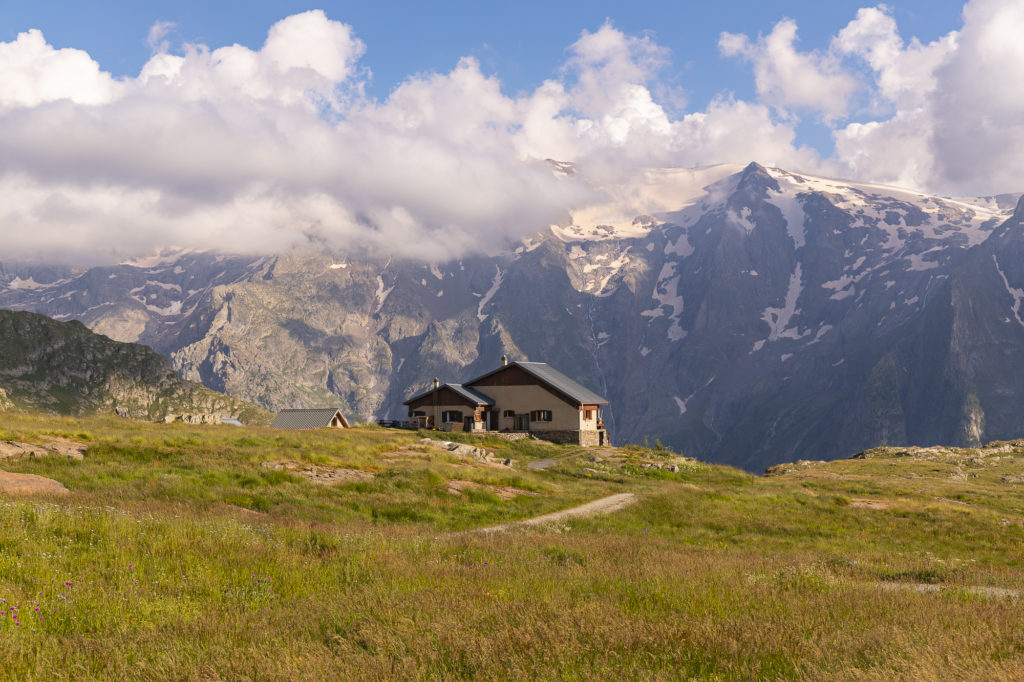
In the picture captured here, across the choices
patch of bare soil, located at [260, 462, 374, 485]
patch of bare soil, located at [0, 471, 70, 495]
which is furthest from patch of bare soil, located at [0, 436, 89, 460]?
patch of bare soil, located at [0, 471, 70, 495]

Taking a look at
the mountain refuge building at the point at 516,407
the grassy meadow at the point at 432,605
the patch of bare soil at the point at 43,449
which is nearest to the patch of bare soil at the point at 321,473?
the grassy meadow at the point at 432,605

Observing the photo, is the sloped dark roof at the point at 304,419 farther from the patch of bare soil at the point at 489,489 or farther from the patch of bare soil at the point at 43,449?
the patch of bare soil at the point at 489,489

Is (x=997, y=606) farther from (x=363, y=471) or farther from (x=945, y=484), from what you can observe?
(x=945, y=484)

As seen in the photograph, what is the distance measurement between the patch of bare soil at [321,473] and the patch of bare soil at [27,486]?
438 inches

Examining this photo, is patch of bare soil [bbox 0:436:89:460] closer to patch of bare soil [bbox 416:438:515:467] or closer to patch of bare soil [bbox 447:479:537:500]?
patch of bare soil [bbox 447:479:537:500]

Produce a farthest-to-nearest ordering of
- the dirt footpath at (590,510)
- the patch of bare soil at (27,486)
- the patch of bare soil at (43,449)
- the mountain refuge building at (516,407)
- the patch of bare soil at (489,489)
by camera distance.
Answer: the mountain refuge building at (516,407)
the patch of bare soil at (489,489)
the patch of bare soil at (43,449)
the dirt footpath at (590,510)
the patch of bare soil at (27,486)

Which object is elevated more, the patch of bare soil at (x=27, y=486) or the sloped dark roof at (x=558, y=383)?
the sloped dark roof at (x=558, y=383)

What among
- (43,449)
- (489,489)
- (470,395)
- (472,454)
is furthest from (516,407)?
(43,449)

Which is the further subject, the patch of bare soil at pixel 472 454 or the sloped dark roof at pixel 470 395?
the sloped dark roof at pixel 470 395

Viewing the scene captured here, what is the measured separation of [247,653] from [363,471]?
2856cm

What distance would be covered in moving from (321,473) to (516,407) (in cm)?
6002

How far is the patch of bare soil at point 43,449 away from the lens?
27094 mm

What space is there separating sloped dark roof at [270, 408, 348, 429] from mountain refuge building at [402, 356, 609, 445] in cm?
1172

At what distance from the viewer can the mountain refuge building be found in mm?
88688
